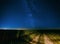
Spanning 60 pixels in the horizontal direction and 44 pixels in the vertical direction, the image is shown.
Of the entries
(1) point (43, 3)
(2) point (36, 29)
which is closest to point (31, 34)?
(2) point (36, 29)

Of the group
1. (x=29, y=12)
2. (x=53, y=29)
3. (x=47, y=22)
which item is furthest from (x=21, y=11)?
(x=53, y=29)

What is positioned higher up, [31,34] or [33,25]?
[33,25]

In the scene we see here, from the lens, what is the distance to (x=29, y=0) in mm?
2002

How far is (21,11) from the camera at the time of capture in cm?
200

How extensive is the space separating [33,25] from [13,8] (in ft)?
1.35

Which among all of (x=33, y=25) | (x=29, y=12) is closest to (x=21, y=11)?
(x=29, y=12)

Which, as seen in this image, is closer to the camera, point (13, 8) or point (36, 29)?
point (36, 29)

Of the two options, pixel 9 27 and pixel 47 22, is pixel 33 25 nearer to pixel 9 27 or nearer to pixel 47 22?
pixel 47 22

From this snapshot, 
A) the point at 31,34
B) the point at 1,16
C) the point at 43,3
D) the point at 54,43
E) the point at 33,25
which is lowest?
the point at 54,43

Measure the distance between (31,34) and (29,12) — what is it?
34 centimetres

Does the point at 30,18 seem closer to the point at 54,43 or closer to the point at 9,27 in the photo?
the point at 9,27

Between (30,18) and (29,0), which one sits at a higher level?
(29,0)

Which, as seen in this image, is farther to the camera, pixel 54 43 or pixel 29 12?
pixel 29 12

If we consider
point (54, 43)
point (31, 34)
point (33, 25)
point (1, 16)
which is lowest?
point (54, 43)
